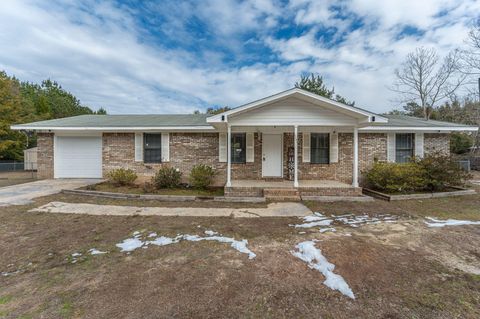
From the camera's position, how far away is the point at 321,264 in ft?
10.1

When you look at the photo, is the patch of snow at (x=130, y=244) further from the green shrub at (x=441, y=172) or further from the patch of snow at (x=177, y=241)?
the green shrub at (x=441, y=172)

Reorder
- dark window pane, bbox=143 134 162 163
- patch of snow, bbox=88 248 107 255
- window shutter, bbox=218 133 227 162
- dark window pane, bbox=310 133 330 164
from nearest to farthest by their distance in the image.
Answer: patch of snow, bbox=88 248 107 255, window shutter, bbox=218 133 227 162, dark window pane, bbox=310 133 330 164, dark window pane, bbox=143 134 162 163

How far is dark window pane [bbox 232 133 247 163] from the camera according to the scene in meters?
9.34

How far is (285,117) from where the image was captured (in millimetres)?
7410

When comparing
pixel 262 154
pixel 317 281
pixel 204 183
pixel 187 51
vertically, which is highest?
pixel 187 51

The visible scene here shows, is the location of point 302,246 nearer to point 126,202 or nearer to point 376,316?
point 376,316

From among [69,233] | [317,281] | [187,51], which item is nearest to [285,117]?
[317,281]

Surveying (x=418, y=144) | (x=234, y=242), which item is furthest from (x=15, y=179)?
(x=418, y=144)

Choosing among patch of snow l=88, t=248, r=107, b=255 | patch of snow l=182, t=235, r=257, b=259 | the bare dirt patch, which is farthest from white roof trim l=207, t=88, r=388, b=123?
the bare dirt patch

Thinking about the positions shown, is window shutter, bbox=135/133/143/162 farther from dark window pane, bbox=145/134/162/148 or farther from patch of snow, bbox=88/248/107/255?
patch of snow, bbox=88/248/107/255

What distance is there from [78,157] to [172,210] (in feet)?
24.1

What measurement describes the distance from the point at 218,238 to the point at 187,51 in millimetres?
13870

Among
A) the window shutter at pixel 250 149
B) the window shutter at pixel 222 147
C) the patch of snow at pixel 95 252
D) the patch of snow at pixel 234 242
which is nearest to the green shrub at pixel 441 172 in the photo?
the window shutter at pixel 250 149

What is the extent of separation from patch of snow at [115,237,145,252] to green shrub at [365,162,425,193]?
26.6 feet
